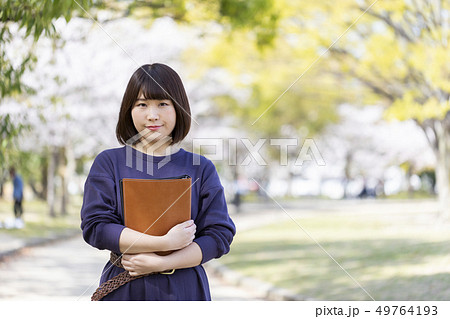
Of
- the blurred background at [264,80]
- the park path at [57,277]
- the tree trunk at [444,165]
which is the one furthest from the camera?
the tree trunk at [444,165]

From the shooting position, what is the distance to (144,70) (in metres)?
1.69

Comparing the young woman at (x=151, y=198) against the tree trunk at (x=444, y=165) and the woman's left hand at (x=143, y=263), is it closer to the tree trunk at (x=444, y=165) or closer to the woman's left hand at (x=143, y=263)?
the woman's left hand at (x=143, y=263)

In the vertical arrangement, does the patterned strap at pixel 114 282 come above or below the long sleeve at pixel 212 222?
below

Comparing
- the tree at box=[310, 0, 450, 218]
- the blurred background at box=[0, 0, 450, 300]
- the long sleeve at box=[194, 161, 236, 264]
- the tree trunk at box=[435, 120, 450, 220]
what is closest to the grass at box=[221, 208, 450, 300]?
the blurred background at box=[0, 0, 450, 300]

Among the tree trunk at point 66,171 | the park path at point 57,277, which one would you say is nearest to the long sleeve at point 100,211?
the park path at point 57,277

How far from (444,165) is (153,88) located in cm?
991

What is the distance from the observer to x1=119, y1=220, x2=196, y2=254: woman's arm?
1543 millimetres

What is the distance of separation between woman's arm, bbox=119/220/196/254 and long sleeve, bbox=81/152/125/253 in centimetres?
2

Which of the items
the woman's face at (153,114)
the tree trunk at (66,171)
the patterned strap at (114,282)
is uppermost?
the tree trunk at (66,171)

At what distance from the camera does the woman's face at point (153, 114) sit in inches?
66.3

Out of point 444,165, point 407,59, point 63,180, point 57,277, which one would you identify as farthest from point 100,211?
point 63,180

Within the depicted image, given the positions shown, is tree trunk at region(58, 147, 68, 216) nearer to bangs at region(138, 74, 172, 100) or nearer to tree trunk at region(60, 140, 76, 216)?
tree trunk at region(60, 140, 76, 216)

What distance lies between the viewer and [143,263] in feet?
5.13

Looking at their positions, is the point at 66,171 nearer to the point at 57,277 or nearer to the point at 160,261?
the point at 57,277
